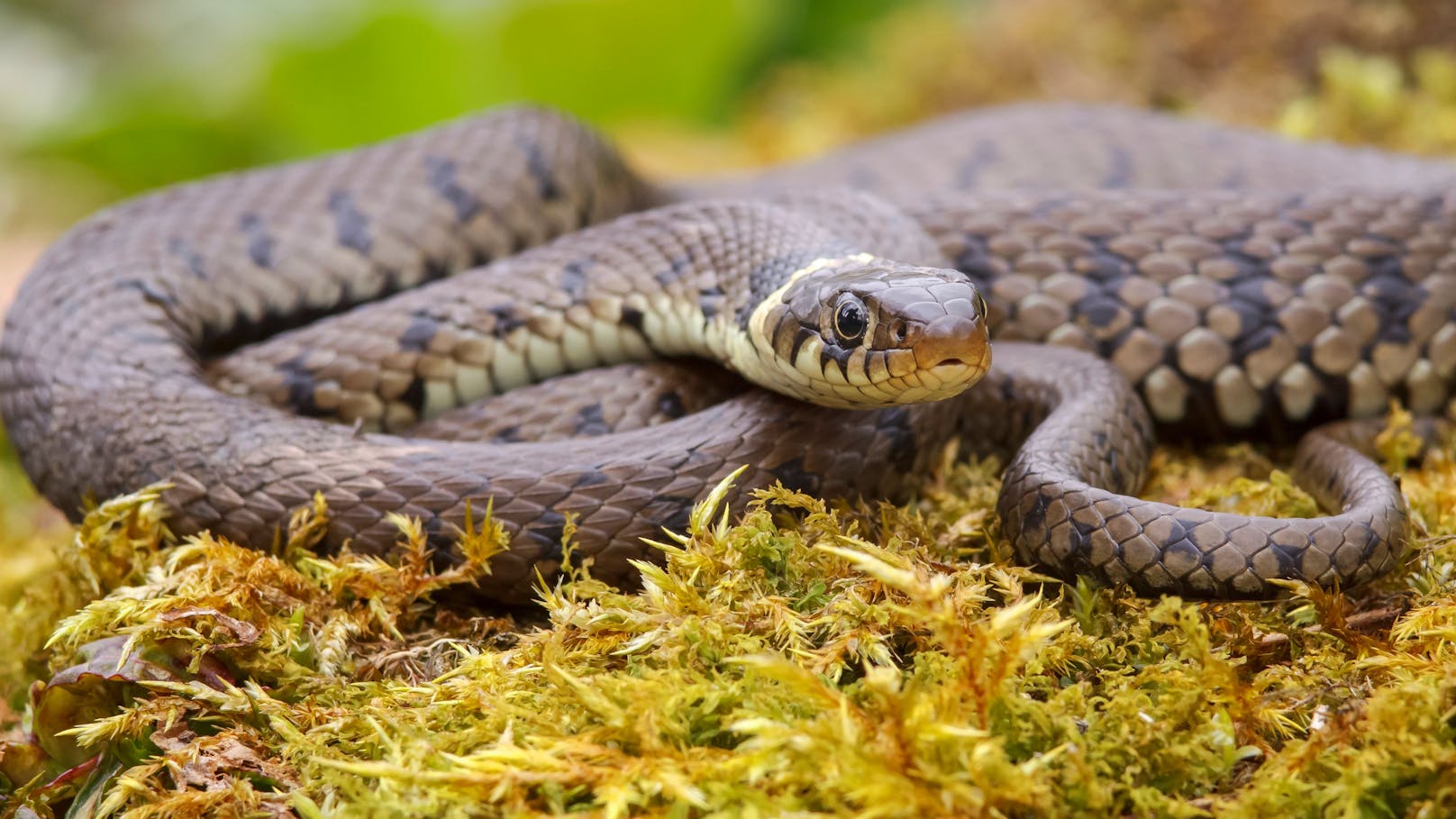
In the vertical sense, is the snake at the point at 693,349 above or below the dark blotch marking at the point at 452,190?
below

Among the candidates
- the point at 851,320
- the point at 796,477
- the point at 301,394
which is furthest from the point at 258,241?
the point at 851,320

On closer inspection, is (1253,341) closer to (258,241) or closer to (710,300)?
(710,300)

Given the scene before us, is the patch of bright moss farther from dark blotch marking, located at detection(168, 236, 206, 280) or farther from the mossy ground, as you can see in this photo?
dark blotch marking, located at detection(168, 236, 206, 280)

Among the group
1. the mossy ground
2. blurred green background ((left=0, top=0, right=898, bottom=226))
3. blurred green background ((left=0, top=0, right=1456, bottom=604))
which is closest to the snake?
the mossy ground

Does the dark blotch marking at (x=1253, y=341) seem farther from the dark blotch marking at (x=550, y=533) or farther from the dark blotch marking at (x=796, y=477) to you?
the dark blotch marking at (x=550, y=533)

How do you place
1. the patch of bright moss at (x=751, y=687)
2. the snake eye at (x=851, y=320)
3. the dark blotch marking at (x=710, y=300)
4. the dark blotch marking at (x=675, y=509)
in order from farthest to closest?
the dark blotch marking at (x=710, y=300), the dark blotch marking at (x=675, y=509), the snake eye at (x=851, y=320), the patch of bright moss at (x=751, y=687)

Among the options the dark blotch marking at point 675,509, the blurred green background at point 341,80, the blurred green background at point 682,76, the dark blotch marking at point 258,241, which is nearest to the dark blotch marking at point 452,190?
the dark blotch marking at point 258,241

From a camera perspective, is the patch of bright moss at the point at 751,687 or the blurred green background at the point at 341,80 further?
the blurred green background at the point at 341,80
